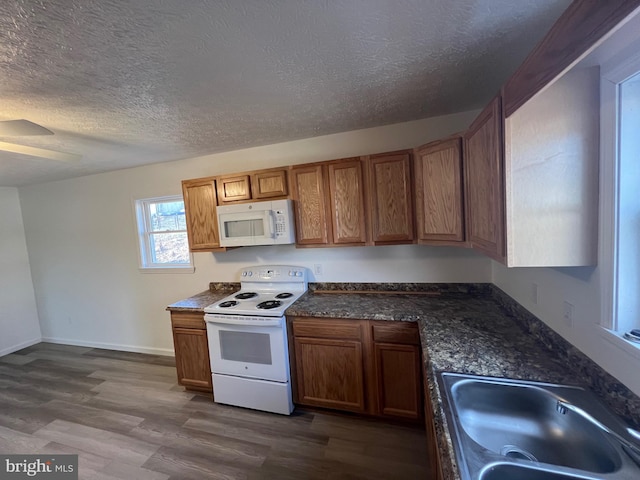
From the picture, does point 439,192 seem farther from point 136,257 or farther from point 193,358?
point 136,257

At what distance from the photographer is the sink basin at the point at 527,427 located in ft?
3.01

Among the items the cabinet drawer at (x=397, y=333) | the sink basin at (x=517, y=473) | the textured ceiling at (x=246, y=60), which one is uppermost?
the textured ceiling at (x=246, y=60)

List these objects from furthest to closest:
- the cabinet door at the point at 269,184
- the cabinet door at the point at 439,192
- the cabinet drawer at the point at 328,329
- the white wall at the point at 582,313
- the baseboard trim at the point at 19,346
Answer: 1. the baseboard trim at the point at 19,346
2. the cabinet door at the point at 269,184
3. the cabinet drawer at the point at 328,329
4. the cabinet door at the point at 439,192
5. the white wall at the point at 582,313

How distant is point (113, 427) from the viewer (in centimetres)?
227

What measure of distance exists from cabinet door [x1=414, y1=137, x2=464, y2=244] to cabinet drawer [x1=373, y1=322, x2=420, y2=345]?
673mm

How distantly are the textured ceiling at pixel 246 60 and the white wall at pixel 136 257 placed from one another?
0.44 metres

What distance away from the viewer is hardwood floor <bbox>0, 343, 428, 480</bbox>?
70.8 inches

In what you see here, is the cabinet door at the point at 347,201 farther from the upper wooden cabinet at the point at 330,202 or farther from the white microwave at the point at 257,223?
the white microwave at the point at 257,223

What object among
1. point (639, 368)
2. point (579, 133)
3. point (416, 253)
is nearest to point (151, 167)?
point (416, 253)

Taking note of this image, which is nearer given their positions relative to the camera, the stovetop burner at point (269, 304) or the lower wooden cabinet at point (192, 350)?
the stovetop burner at point (269, 304)

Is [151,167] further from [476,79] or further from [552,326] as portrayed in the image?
[552,326]

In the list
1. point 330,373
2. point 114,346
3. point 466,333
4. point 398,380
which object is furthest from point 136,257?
point 466,333

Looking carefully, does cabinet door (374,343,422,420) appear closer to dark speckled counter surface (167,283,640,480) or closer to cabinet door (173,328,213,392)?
dark speckled counter surface (167,283,640,480)

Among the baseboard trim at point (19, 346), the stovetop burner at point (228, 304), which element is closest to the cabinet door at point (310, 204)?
the stovetop burner at point (228, 304)
